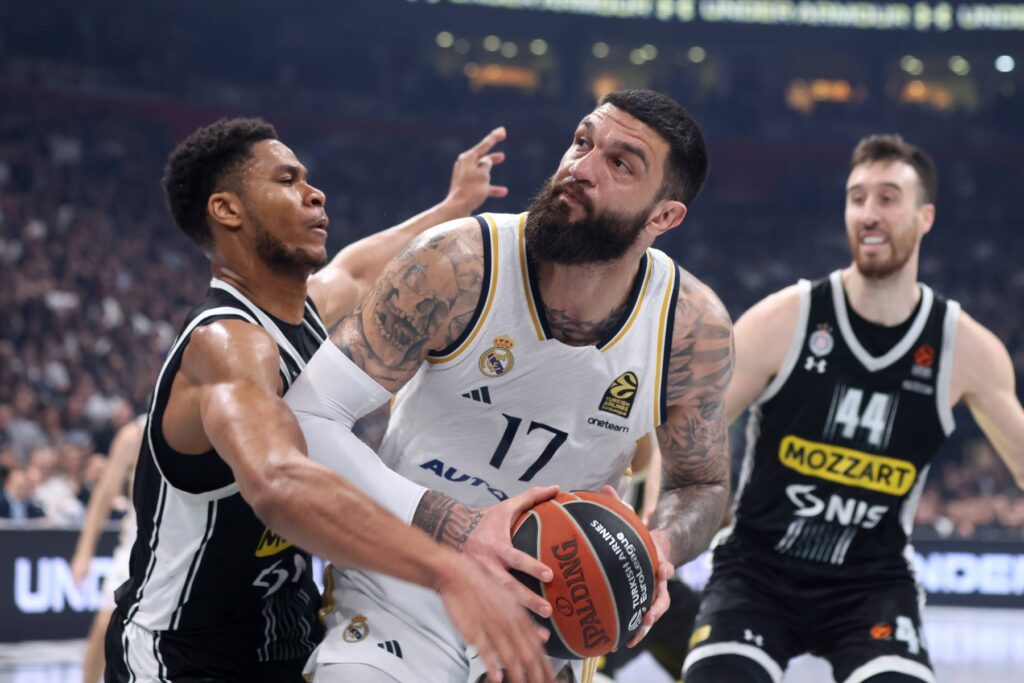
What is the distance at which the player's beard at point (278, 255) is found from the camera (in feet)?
11.5

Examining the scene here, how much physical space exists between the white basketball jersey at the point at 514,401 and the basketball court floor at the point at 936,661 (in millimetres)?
5187

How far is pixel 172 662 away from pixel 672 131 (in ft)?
6.67

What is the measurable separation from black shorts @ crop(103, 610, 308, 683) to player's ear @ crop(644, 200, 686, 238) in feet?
5.43

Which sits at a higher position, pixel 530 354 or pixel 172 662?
pixel 530 354

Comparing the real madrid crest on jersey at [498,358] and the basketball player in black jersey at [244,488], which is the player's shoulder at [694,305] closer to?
the real madrid crest on jersey at [498,358]

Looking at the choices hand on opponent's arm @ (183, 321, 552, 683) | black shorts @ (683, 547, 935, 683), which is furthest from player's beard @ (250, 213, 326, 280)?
black shorts @ (683, 547, 935, 683)

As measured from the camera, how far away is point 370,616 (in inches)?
128

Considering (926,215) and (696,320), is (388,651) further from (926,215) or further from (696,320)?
(926,215)

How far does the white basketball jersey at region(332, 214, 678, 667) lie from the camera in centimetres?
326

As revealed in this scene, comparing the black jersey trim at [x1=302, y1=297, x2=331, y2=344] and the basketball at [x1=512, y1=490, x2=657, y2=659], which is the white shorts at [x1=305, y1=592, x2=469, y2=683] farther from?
the black jersey trim at [x1=302, y1=297, x2=331, y2=344]

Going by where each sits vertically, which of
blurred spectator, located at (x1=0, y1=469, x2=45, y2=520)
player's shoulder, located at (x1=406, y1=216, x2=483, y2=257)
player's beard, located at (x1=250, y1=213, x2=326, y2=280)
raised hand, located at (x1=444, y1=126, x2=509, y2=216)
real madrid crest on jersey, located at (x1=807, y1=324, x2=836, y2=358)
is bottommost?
blurred spectator, located at (x1=0, y1=469, x2=45, y2=520)

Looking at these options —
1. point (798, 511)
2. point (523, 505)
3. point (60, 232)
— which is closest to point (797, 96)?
point (60, 232)

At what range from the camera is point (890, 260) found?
4.50m

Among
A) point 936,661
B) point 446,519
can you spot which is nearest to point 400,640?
point 446,519
